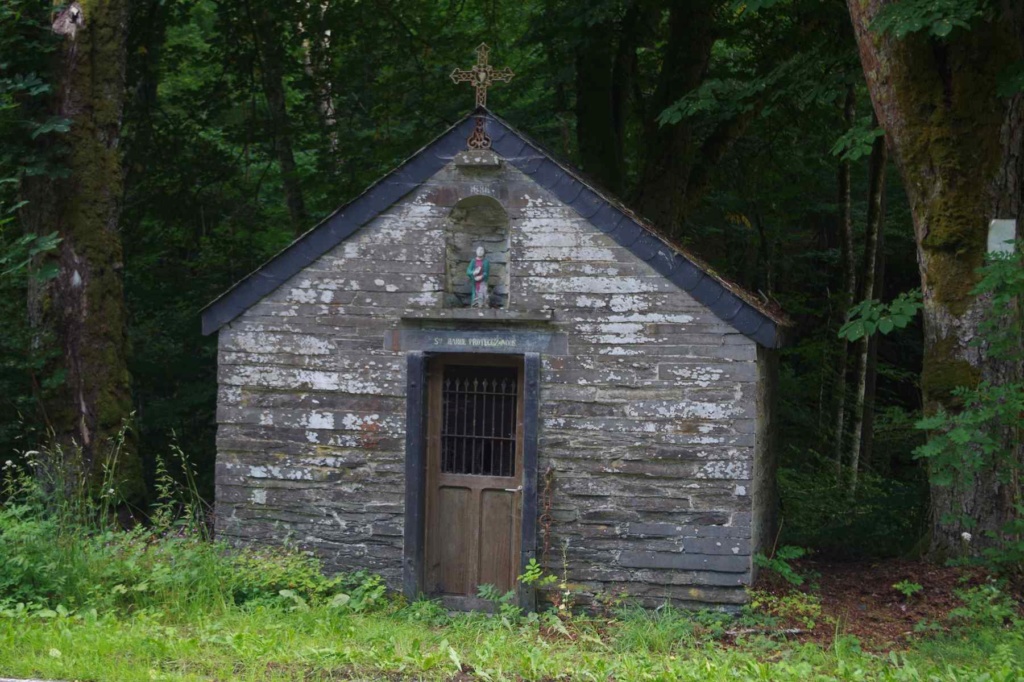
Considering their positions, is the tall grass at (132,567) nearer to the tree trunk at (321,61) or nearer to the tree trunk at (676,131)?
the tree trunk at (676,131)

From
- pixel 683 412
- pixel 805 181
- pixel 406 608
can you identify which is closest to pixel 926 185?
pixel 683 412

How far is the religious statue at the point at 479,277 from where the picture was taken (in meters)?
8.51

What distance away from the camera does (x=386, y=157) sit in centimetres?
1416

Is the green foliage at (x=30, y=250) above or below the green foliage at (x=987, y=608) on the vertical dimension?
above

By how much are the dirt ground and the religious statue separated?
3.27 meters

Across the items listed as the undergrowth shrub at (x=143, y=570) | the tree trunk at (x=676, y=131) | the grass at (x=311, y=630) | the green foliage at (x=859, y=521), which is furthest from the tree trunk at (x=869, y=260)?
the undergrowth shrub at (x=143, y=570)

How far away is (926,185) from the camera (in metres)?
8.37

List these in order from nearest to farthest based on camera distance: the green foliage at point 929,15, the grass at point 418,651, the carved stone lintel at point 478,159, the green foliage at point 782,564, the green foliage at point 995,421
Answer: the grass at point 418,651, the green foliage at point 929,15, the green foliage at point 995,421, the carved stone lintel at point 478,159, the green foliage at point 782,564

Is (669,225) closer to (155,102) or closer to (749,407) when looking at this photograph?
(749,407)

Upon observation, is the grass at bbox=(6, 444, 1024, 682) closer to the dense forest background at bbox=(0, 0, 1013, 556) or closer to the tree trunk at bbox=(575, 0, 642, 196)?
the dense forest background at bbox=(0, 0, 1013, 556)

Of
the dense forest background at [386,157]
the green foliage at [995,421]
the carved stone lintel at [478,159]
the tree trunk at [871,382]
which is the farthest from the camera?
the tree trunk at [871,382]

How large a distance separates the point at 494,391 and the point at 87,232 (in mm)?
4325

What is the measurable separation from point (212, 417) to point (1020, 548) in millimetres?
10313

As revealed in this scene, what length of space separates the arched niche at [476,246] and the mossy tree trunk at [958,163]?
341cm
